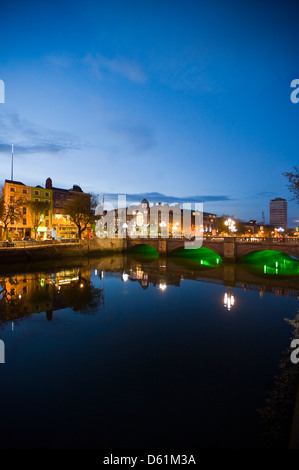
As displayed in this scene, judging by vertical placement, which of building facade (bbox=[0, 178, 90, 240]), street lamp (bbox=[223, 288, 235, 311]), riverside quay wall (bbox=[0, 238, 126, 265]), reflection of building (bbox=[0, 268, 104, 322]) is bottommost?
street lamp (bbox=[223, 288, 235, 311])

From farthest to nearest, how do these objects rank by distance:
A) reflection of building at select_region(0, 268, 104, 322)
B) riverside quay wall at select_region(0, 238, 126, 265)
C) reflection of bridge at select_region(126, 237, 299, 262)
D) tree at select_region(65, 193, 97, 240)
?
tree at select_region(65, 193, 97, 240)
riverside quay wall at select_region(0, 238, 126, 265)
reflection of bridge at select_region(126, 237, 299, 262)
reflection of building at select_region(0, 268, 104, 322)

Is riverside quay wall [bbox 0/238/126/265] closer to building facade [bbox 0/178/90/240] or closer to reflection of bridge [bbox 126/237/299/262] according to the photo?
building facade [bbox 0/178/90/240]

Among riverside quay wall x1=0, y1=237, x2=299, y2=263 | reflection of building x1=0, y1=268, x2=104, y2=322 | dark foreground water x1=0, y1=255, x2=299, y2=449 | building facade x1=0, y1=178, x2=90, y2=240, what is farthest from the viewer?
building facade x1=0, y1=178, x2=90, y2=240

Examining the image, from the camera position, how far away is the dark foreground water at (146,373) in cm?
780

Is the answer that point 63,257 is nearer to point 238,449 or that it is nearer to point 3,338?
point 3,338

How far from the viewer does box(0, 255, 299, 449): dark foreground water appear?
7.80 metres

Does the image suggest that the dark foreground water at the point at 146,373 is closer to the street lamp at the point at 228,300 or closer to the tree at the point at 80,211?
the street lamp at the point at 228,300

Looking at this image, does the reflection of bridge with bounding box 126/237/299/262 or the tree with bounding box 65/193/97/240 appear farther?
the tree with bounding box 65/193/97/240

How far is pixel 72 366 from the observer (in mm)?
11797

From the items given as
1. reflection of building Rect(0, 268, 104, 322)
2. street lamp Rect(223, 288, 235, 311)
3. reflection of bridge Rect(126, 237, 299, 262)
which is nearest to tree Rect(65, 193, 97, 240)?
reflection of bridge Rect(126, 237, 299, 262)

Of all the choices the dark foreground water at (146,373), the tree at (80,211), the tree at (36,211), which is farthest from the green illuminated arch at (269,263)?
the tree at (36,211)

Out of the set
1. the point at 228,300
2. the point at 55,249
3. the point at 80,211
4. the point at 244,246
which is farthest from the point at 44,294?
the point at 80,211
